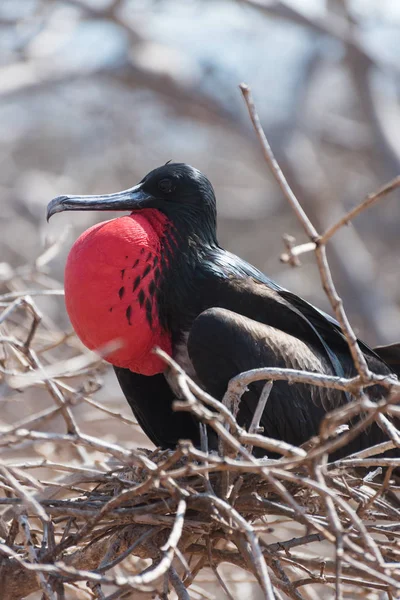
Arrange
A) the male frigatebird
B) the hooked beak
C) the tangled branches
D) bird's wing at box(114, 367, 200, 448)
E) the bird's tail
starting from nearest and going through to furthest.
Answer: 1. the tangled branches
2. the male frigatebird
3. the hooked beak
4. bird's wing at box(114, 367, 200, 448)
5. the bird's tail

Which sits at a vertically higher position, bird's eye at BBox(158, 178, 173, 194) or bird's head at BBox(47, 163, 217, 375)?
bird's eye at BBox(158, 178, 173, 194)

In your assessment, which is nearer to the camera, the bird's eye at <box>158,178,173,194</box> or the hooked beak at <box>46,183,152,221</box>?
the hooked beak at <box>46,183,152,221</box>

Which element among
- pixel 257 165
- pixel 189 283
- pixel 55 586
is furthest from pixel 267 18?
pixel 55 586

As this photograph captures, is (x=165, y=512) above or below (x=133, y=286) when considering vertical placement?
below

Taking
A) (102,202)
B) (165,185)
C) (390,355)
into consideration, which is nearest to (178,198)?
(165,185)

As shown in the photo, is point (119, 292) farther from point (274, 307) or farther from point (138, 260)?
point (274, 307)

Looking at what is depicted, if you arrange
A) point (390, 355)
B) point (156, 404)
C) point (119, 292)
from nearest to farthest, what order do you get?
point (119, 292), point (156, 404), point (390, 355)

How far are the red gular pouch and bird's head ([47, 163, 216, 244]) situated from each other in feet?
0.45

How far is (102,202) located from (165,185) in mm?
235

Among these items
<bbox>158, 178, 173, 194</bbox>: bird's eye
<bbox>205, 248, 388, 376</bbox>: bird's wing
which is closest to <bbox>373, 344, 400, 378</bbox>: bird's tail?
<bbox>205, 248, 388, 376</bbox>: bird's wing

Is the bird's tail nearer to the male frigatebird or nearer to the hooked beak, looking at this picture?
the male frigatebird

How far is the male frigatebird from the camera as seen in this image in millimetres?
2631

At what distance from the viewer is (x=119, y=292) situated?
269cm

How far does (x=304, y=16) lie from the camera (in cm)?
691
